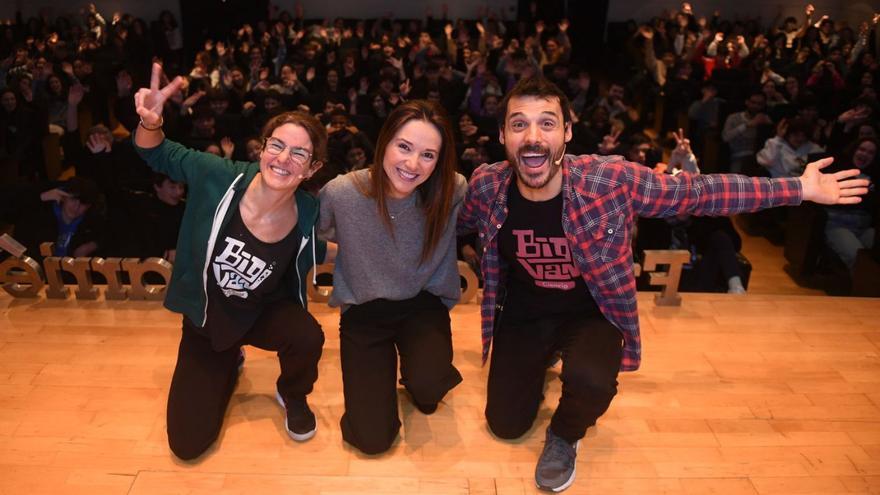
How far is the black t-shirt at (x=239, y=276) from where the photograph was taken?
2.17 m

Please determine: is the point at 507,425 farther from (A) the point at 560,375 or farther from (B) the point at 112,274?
(B) the point at 112,274

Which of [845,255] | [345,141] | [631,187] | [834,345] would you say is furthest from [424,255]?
[845,255]

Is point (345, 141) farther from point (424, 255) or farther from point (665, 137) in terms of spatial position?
point (665, 137)

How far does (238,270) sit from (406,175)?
0.64 meters

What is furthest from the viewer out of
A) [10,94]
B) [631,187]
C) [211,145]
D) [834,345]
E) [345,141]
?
[10,94]

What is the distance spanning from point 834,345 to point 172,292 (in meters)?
2.82

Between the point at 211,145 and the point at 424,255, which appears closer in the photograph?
the point at 424,255

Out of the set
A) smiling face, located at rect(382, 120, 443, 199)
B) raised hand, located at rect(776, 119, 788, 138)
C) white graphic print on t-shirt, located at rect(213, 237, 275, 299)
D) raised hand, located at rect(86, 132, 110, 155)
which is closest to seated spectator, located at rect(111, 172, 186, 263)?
raised hand, located at rect(86, 132, 110, 155)

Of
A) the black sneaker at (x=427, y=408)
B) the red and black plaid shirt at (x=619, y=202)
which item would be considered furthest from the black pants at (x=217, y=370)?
the red and black plaid shirt at (x=619, y=202)

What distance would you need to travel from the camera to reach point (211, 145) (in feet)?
14.7

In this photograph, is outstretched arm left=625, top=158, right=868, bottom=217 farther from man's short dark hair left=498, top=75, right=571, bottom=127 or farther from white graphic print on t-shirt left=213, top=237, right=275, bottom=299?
white graphic print on t-shirt left=213, top=237, right=275, bottom=299

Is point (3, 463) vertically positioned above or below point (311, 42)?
below

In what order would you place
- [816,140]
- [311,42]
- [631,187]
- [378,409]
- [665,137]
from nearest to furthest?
[631,187]
[378,409]
[816,140]
[665,137]
[311,42]

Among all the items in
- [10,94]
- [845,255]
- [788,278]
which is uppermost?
[10,94]
